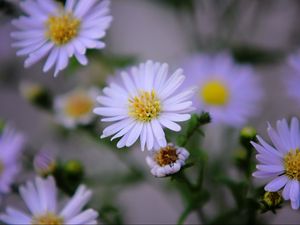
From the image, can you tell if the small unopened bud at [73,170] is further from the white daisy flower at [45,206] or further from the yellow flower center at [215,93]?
the yellow flower center at [215,93]

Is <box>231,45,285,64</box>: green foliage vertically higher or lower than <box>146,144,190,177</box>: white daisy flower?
higher

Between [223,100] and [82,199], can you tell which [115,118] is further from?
[223,100]

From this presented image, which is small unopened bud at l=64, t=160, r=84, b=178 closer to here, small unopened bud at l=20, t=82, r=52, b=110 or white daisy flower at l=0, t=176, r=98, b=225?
white daisy flower at l=0, t=176, r=98, b=225

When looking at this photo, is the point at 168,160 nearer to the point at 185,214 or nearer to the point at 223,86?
the point at 185,214

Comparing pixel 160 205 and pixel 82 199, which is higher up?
pixel 160 205

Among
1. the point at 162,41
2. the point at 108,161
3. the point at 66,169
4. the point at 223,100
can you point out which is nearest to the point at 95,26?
the point at 66,169

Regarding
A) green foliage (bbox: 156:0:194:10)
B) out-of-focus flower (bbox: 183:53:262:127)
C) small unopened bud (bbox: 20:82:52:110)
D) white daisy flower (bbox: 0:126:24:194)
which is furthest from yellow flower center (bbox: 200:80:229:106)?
white daisy flower (bbox: 0:126:24:194)

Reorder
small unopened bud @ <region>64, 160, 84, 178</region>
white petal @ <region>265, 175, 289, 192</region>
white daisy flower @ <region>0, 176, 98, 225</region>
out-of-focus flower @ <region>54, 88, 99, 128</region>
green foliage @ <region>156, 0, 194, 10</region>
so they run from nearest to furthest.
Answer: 1. white petal @ <region>265, 175, 289, 192</region>
2. white daisy flower @ <region>0, 176, 98, 225</region>
3. small unopened bud @ <region>64, 160, 84, 178</region>
4. out-of-focus flower @ <region>54, 88, 99, 128</region>
5. green foliage @ <region>156, 0, 194, 10</region>
